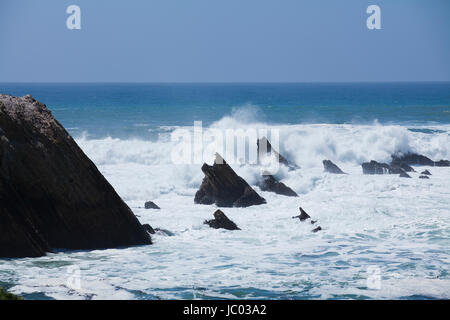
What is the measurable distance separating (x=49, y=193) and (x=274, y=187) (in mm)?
12446

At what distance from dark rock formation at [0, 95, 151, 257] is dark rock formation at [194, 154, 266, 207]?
7061 mm

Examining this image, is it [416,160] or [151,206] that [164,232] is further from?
[416,160]

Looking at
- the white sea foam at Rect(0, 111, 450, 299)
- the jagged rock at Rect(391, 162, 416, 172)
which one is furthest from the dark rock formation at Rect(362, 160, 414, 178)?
the white sea foam at Rect(0, 111, 450, 299)

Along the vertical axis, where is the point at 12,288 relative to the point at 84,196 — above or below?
below

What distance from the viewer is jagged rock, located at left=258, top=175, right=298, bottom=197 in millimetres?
26109

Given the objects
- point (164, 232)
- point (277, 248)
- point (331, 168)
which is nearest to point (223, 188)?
point (164, 232)

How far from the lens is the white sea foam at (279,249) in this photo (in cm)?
1322

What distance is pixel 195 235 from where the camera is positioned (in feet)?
60.7

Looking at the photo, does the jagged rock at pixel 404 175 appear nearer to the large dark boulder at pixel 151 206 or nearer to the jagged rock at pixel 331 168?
the jagged rock at pixel 331 168

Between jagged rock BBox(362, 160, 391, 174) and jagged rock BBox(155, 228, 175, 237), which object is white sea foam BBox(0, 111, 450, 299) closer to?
jagged rock BBox(155, 228, 175, 237)

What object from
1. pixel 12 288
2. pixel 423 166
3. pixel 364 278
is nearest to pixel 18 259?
pixel 12 288
